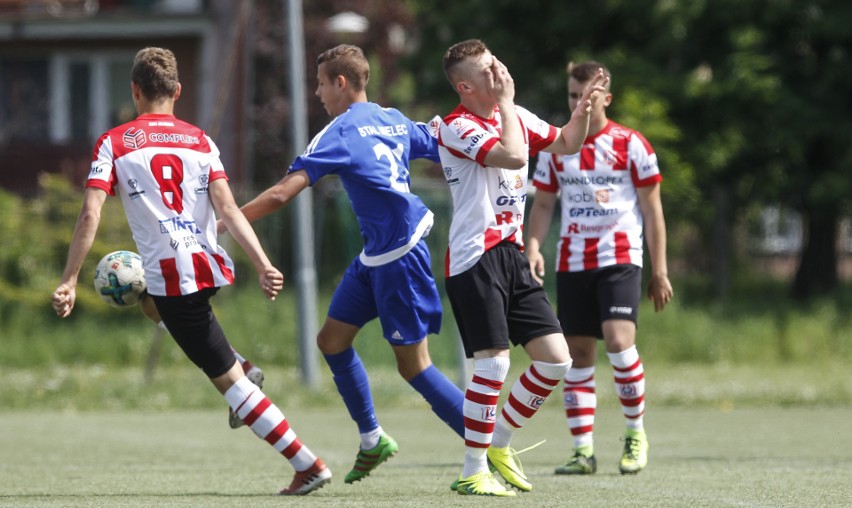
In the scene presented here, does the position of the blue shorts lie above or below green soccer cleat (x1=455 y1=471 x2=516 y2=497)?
above

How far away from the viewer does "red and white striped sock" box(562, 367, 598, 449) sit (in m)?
7.86

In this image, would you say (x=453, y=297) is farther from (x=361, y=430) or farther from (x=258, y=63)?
(x=258, y=63)

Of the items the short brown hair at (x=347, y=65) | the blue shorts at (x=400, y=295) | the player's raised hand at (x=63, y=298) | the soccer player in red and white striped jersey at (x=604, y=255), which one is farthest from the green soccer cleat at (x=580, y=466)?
the player's raised hand at (x=63, y=298)

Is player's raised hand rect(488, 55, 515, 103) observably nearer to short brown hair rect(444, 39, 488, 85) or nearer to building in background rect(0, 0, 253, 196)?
short brown hair rect(444, 39, 488, 85)

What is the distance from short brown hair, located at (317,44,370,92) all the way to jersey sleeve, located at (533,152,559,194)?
1.60m

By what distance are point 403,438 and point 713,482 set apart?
13.8 feet

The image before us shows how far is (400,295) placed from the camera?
6820 mm

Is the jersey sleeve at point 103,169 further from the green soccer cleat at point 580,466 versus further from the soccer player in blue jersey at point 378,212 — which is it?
the green soccer cleat at point 580,466

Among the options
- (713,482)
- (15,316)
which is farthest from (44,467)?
(15,316)

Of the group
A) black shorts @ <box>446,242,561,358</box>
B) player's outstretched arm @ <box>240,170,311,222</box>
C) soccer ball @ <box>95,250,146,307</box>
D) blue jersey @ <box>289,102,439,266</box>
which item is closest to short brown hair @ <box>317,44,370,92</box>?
blue jersey @ <box>289,102,439,266</box>

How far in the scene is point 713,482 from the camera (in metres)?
7.04

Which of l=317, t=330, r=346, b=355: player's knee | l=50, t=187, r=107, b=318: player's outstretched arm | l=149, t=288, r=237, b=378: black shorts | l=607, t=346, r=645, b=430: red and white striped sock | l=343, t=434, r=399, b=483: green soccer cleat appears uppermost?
l=50, t=187, r=107, b=318: player's outstretched arm

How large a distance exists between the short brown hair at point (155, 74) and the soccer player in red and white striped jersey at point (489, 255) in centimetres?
128

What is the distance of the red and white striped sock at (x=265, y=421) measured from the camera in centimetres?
668
